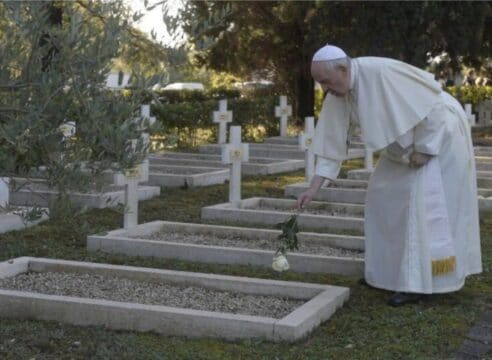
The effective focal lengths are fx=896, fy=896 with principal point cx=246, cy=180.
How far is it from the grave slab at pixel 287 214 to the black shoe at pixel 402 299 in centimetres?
259

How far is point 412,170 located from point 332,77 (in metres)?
0.83

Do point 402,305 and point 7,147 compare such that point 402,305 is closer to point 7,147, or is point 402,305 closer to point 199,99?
point 7,147

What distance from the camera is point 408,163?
5793mm

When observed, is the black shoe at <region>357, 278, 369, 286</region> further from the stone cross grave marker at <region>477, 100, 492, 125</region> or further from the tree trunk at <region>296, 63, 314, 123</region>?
the stone cross grave marker at <region>477, 100, 492, 125</region>

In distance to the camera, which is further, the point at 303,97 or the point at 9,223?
the point at 303,97

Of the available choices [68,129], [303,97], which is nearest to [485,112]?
[303,97]

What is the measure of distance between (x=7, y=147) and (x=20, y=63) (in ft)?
1.13

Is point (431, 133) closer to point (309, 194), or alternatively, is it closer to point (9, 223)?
point (309, 194)

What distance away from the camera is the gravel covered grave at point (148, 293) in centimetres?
560

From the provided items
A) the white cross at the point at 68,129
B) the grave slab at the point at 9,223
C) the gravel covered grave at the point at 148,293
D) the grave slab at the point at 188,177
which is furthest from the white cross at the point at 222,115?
the white cross at the point at 68,129

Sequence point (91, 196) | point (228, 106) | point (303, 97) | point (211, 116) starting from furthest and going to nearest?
1. point (303, 97)
2. point (228, 106)
3. point (211, 116)
4. point (91, 196)

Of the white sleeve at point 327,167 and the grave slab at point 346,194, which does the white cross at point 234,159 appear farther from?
the white sleeve at point 327,167

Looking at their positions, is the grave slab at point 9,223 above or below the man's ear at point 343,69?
below

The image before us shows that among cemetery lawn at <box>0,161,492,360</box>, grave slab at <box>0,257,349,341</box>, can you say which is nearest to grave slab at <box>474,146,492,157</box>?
cemetery lawn at <box>0,161,492,360</box>
